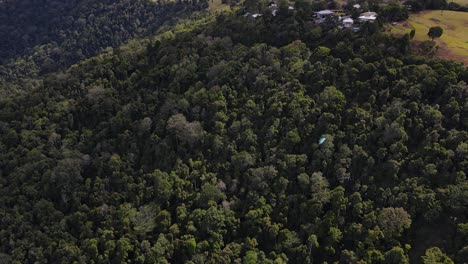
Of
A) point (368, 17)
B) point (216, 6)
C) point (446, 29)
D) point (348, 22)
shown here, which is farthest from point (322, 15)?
point (216, 6)

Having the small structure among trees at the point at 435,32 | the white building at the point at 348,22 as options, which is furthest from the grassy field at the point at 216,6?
the small structure among trees at the point at 435,32

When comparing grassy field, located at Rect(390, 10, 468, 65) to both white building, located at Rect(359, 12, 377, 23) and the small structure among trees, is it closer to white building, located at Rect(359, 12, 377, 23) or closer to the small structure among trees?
the small structure among trees

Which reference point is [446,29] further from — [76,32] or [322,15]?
[76,32]

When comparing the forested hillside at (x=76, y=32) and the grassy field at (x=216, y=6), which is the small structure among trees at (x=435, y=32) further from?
the forested hillside at (x=76, y=32)

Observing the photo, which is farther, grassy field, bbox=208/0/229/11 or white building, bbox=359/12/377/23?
grassy field, bbox=208/0/229/11

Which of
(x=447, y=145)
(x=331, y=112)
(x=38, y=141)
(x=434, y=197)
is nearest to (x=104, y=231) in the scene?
(x=38, y=141)

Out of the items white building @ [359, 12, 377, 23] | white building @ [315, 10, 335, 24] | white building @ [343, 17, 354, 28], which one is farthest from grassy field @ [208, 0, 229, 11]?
white building @ [359, 12, 377, 23]
